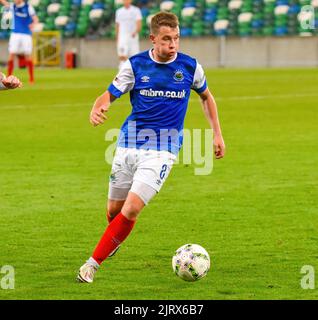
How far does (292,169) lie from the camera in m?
12.9

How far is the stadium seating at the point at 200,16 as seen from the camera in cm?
3816

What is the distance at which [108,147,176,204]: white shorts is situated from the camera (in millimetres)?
7371

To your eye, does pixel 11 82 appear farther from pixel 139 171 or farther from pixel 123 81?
pixel 139 171

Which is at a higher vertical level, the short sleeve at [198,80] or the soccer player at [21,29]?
the short sleeve at [198,80]

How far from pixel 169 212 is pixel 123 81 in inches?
108

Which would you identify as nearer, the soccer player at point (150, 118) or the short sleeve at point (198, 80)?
the soccer player at point (150, 118)

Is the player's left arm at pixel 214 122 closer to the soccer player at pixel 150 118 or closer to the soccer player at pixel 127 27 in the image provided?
the soccer player at pixel 150 118

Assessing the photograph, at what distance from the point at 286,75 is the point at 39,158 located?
17.3 m

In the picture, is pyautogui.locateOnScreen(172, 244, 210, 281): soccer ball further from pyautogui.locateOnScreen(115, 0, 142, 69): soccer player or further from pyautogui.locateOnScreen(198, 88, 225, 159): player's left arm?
pyautogui.locateOnScreen(115, 0, 142, 69): soccer player

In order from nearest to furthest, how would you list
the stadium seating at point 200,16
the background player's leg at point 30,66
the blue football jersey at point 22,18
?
the background player's leg at point 30,66, the blue football jersey at point 22,18, the stadium seating at point 200,16

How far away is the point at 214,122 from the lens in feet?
25.8

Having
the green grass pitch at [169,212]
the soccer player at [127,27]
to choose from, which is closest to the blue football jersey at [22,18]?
the soccer player at [127,27]

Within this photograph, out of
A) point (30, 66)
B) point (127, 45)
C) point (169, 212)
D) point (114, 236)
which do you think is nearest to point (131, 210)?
point (114, 236)
